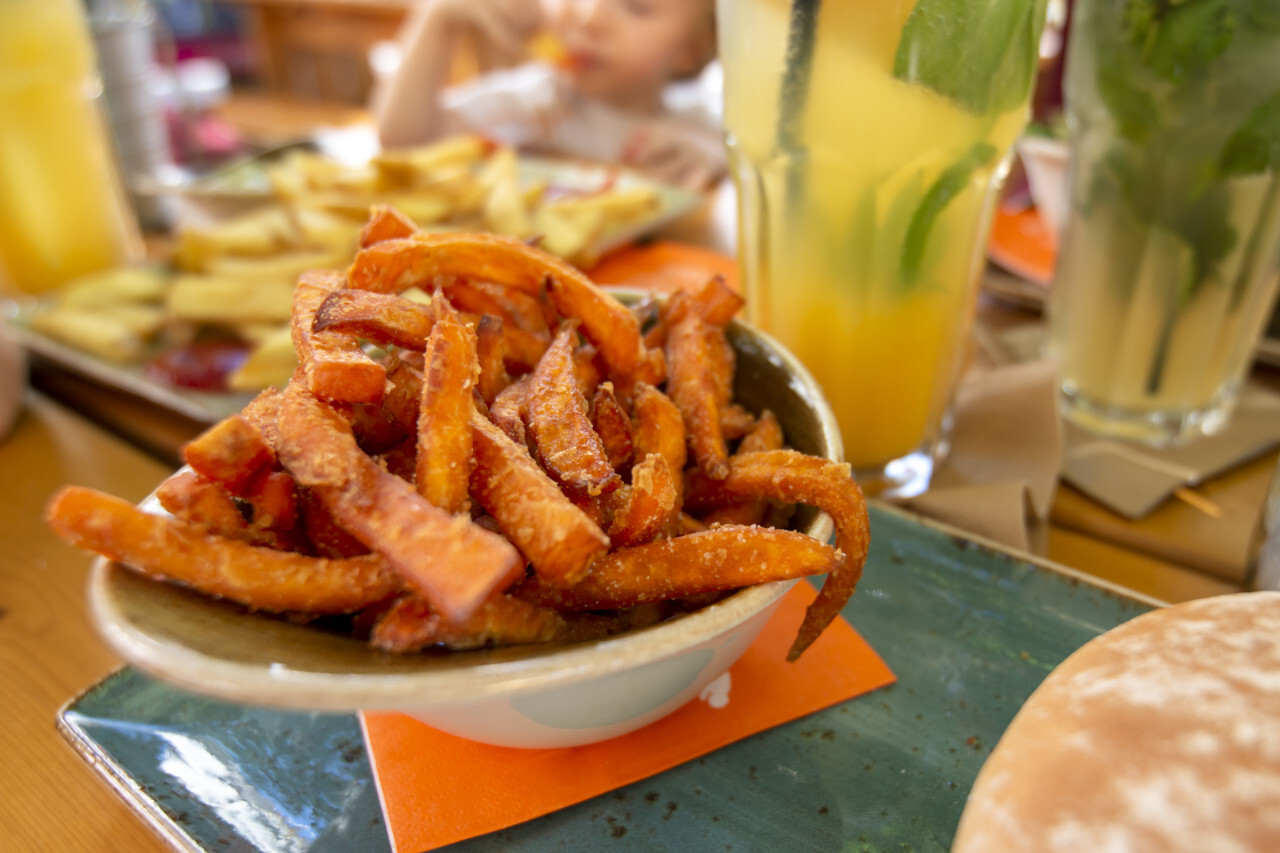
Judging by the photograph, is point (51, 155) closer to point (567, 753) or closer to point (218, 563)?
point (218, 563)

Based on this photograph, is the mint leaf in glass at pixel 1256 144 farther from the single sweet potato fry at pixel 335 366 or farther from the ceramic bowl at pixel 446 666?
the single sweet potato fry at pixel 335 366

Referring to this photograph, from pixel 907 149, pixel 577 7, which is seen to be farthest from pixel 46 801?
pixel 577 7

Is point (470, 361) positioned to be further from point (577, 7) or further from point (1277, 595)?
point (577, 7)

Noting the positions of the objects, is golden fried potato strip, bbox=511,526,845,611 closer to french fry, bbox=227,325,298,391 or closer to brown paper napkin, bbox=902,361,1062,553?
brown paper napkin, bbox=902,361,1062,553

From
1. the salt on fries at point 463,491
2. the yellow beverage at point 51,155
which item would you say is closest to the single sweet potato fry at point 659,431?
the salt on fries at point 463,491

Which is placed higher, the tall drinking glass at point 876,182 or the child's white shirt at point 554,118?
the tall drinking glass at point 876,182

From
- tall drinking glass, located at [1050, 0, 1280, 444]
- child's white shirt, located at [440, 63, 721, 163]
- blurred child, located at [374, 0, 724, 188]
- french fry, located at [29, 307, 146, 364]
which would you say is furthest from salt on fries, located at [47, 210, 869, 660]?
child's white shirt, located at [440, 63, 721, 163]
